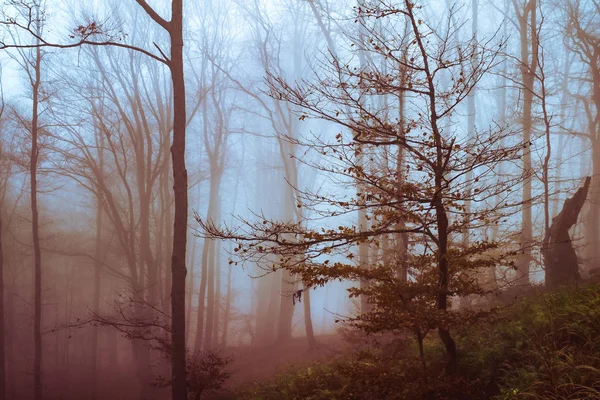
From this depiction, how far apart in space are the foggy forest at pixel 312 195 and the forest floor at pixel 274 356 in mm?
162

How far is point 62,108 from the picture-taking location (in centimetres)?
1922

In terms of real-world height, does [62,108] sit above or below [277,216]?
above

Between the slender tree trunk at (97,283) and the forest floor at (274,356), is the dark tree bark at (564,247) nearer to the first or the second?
the forest floor at (274,356)

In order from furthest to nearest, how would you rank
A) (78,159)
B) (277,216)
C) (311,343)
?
(277,216), (78,159), (311,343)

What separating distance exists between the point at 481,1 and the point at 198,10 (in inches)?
617

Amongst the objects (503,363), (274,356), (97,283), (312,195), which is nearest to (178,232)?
(312,195)

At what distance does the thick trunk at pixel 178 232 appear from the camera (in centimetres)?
812

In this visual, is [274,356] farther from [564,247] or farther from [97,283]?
[564,247]

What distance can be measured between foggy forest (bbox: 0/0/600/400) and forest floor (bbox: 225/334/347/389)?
162 mm

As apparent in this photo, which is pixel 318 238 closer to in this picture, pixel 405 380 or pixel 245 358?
pixel 405 380

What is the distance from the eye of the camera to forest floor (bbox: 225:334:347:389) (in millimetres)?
15164

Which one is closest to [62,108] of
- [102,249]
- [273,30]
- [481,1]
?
[102,249]

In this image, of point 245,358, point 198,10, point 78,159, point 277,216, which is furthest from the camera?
point 277,216

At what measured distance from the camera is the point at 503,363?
5488 millimetres
